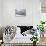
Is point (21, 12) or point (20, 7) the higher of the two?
point (20, 7)

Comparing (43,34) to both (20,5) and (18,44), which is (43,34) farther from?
(20,5)

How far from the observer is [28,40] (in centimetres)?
495

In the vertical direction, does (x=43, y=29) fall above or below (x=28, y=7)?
below

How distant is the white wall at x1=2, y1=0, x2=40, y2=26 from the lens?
5.30 meters

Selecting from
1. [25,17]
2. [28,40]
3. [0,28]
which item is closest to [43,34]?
[28,40]

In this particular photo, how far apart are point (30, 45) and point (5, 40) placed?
41.3 inches

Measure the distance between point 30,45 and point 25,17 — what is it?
1.24 m

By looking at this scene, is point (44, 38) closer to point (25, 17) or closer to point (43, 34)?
point (43, 34)

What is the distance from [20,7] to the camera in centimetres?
534

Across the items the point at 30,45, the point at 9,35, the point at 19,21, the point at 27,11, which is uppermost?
the point at 27,11

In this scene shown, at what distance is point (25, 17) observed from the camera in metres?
5.34

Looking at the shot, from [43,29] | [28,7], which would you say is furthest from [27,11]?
[43,29]

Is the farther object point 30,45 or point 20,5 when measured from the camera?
point 20,5

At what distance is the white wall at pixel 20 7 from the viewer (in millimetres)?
5301
